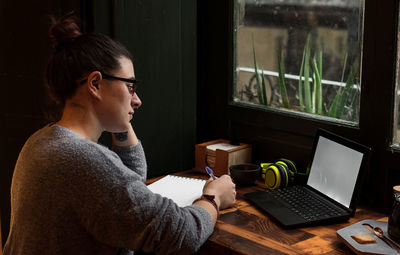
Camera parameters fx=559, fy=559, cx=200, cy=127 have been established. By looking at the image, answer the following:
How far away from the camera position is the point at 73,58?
5.12 feet

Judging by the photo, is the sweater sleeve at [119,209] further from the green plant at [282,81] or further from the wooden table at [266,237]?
the green plant at [282,81]

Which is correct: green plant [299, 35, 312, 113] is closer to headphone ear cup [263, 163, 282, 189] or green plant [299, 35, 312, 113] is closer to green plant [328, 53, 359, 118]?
green plant [328, 53, 359, 118]

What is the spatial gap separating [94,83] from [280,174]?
2.91 ft

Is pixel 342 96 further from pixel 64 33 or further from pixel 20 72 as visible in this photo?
pixel 20 72

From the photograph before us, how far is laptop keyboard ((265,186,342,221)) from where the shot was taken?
183 cm

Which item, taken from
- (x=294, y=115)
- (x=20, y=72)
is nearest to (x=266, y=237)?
(x=294, y=115)

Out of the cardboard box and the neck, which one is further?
the cardboard box

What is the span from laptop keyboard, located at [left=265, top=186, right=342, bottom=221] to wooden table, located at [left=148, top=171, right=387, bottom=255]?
5cm

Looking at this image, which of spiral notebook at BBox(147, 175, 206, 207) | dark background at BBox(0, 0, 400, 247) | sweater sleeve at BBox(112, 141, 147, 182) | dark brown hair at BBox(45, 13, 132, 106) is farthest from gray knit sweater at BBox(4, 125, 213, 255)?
dark background at BBox(0, 0, 400, 247)

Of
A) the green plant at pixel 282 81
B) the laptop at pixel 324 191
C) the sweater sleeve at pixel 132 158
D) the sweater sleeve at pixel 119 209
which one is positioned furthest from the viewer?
the green plant at pixel 282 81

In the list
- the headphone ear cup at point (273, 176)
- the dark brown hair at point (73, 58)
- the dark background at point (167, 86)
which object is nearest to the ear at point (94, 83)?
the dark brown hair at point (73, 58)

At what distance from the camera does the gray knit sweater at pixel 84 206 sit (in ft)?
4.68

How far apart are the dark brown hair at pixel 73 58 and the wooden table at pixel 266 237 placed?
0.61m

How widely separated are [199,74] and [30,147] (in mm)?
1273
